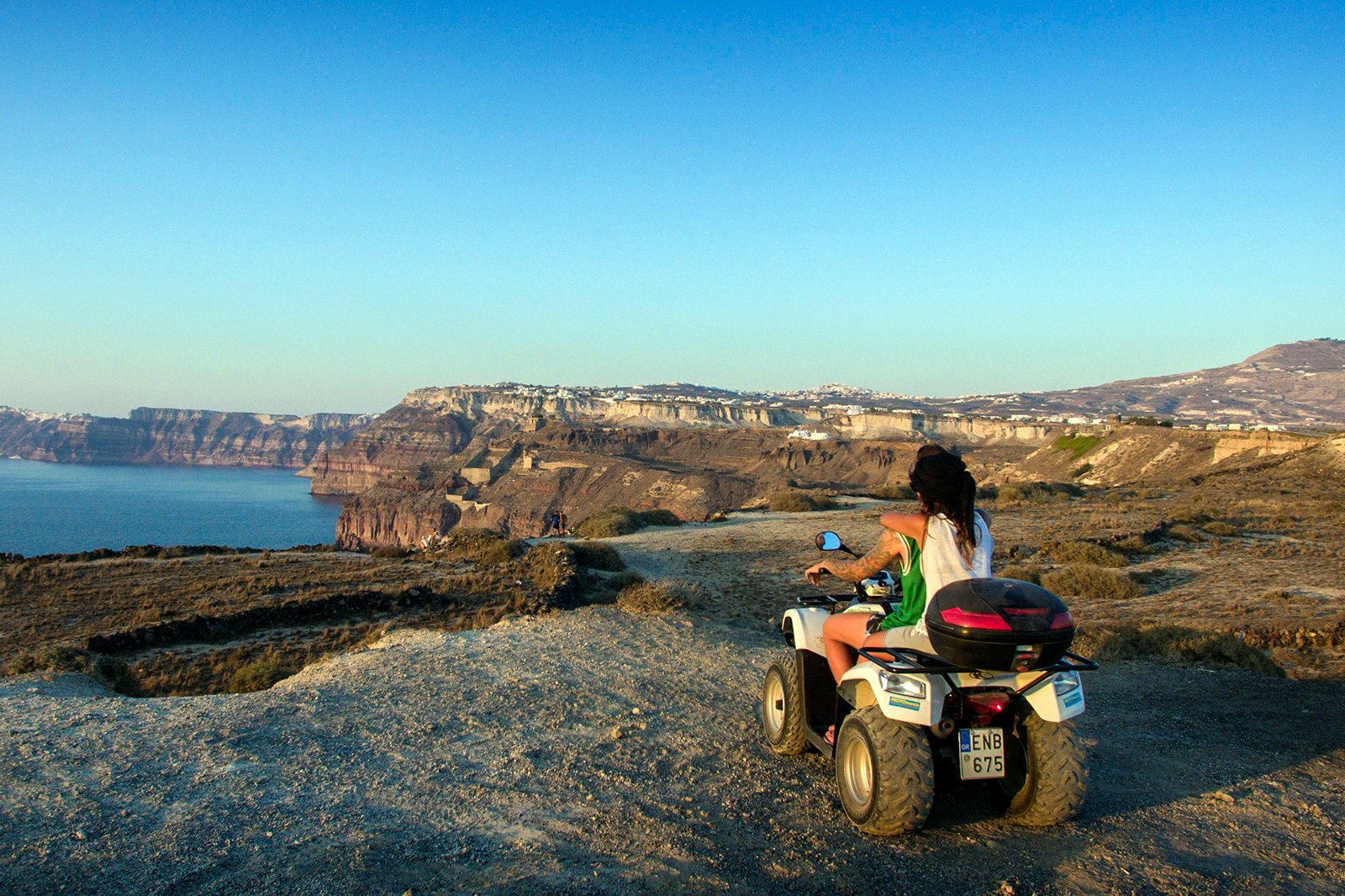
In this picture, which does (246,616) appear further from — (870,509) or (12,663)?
(870,509)

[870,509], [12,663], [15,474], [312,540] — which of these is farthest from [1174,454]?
[15,474]

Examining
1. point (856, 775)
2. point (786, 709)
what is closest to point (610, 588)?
point (786, 709)

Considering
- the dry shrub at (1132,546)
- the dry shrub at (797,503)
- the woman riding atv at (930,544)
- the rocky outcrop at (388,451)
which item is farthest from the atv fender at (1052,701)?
the rocky outcrop at (388,451)

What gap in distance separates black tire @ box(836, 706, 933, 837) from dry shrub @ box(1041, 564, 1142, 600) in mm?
10965

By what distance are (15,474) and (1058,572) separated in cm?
22226

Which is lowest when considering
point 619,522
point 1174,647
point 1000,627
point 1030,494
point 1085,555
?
point 1030,494

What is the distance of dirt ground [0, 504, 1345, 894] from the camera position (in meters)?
3.75

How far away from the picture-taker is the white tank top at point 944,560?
14.0 feet

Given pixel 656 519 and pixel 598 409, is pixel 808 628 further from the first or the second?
pixel 598 409

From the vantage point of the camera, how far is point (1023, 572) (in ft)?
50.2

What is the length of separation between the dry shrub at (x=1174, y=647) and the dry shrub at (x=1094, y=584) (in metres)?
3.81

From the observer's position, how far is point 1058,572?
50.3ft

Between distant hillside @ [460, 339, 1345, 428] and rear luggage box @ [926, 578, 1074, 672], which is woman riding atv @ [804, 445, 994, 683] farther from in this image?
distant hillside @ [460, 339, 1345, 428]

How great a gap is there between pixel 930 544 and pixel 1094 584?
471 inches
